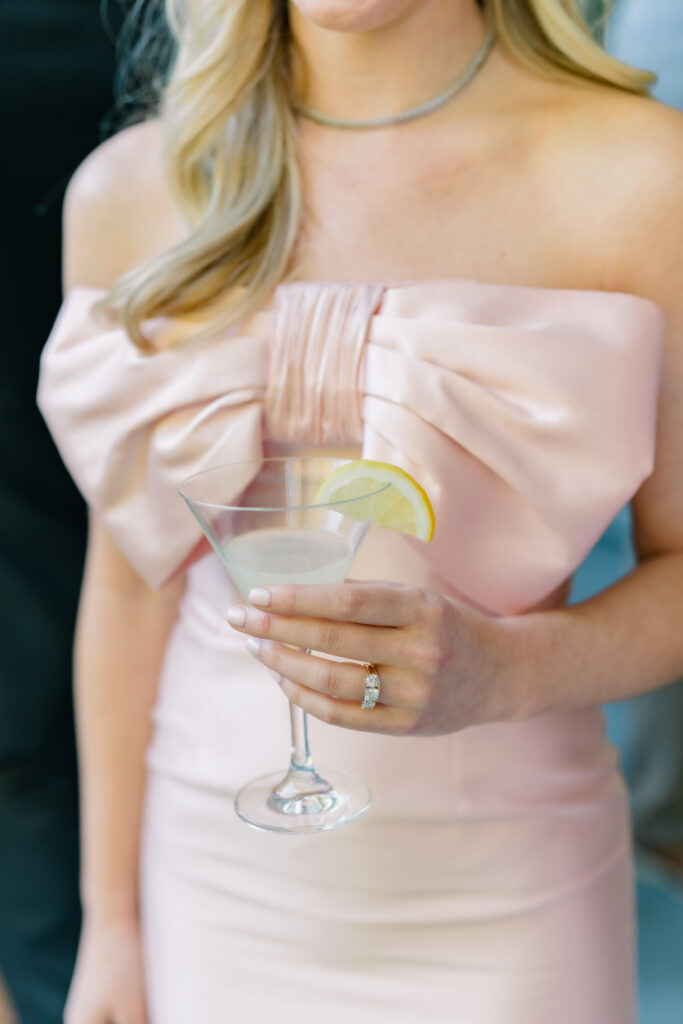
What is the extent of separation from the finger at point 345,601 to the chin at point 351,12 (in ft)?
2.13

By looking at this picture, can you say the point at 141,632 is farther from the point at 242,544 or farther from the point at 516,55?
the point at 516,55

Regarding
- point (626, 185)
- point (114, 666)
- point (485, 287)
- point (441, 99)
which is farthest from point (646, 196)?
point (114, 666)

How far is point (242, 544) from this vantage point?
103cm

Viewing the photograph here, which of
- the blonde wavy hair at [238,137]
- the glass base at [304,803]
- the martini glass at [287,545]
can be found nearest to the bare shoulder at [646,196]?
the blonde wavy hair at [238,137]

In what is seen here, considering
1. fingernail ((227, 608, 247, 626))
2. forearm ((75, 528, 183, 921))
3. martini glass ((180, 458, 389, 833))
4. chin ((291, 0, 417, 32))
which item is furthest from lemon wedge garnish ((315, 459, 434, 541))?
forearm ((75, 528, 183, 921))

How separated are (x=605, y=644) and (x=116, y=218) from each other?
0.86m

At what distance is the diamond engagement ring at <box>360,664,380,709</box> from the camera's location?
3.33 feet

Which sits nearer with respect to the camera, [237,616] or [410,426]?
[237,616]

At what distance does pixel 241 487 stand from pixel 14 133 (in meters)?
0.87

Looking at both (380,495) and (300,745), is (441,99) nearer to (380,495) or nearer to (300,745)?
(380,495)

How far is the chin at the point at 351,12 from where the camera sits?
1.21 m

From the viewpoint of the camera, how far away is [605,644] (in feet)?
4.18

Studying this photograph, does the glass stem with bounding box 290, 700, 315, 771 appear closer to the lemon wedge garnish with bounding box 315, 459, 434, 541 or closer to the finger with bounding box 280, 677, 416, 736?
the finger with bounding box 280, 677, 416, 736

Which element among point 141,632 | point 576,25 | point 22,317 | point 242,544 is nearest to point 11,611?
point 141,632
